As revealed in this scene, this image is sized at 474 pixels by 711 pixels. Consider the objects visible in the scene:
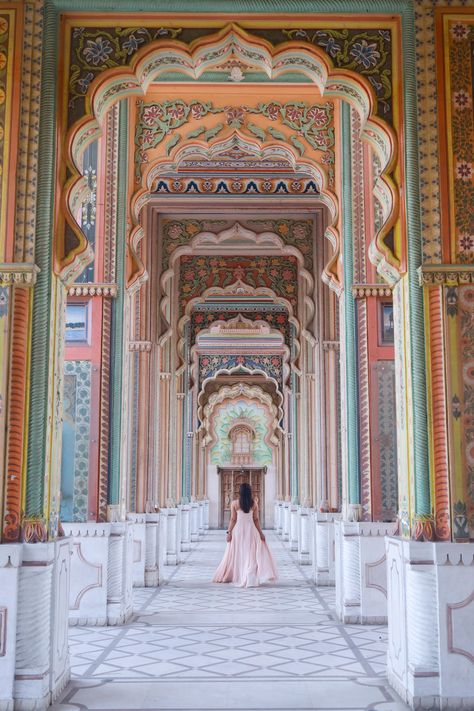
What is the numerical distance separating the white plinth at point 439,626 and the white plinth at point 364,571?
2.49 metres

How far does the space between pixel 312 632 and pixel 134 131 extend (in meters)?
4.51

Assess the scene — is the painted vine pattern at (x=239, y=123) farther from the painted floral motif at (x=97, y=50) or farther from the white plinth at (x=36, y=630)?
the white plinth at (x=36, y=630)

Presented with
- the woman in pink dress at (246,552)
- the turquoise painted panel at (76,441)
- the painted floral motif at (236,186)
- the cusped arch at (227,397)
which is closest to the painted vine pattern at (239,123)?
the turquoise painted panel at (76,441)

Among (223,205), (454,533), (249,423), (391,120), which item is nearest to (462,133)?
(391,120)

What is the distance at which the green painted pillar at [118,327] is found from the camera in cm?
687

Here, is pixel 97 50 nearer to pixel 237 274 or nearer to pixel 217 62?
pixel 217 62

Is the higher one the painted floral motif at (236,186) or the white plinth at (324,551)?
the painted floral motif at (236,186)

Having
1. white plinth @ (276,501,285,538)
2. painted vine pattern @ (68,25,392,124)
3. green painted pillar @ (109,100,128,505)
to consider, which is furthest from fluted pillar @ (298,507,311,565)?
painted vine pattern @ (68,25,392,124)

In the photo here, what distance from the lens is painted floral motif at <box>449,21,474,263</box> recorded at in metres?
4.37

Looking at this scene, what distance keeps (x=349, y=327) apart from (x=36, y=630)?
3.87 meters

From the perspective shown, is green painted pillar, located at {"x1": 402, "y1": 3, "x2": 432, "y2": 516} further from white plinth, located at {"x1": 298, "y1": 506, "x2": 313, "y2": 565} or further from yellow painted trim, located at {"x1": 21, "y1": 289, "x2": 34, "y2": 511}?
white plinth, located at {"x1": 298, "y1": 506, "x2": 313, "y2": 565}

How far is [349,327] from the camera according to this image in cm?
698

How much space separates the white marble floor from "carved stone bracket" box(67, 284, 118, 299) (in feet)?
9.20

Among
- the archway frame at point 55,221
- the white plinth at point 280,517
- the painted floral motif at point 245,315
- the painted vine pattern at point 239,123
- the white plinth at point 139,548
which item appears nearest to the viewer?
the archway frame at point 55,221
